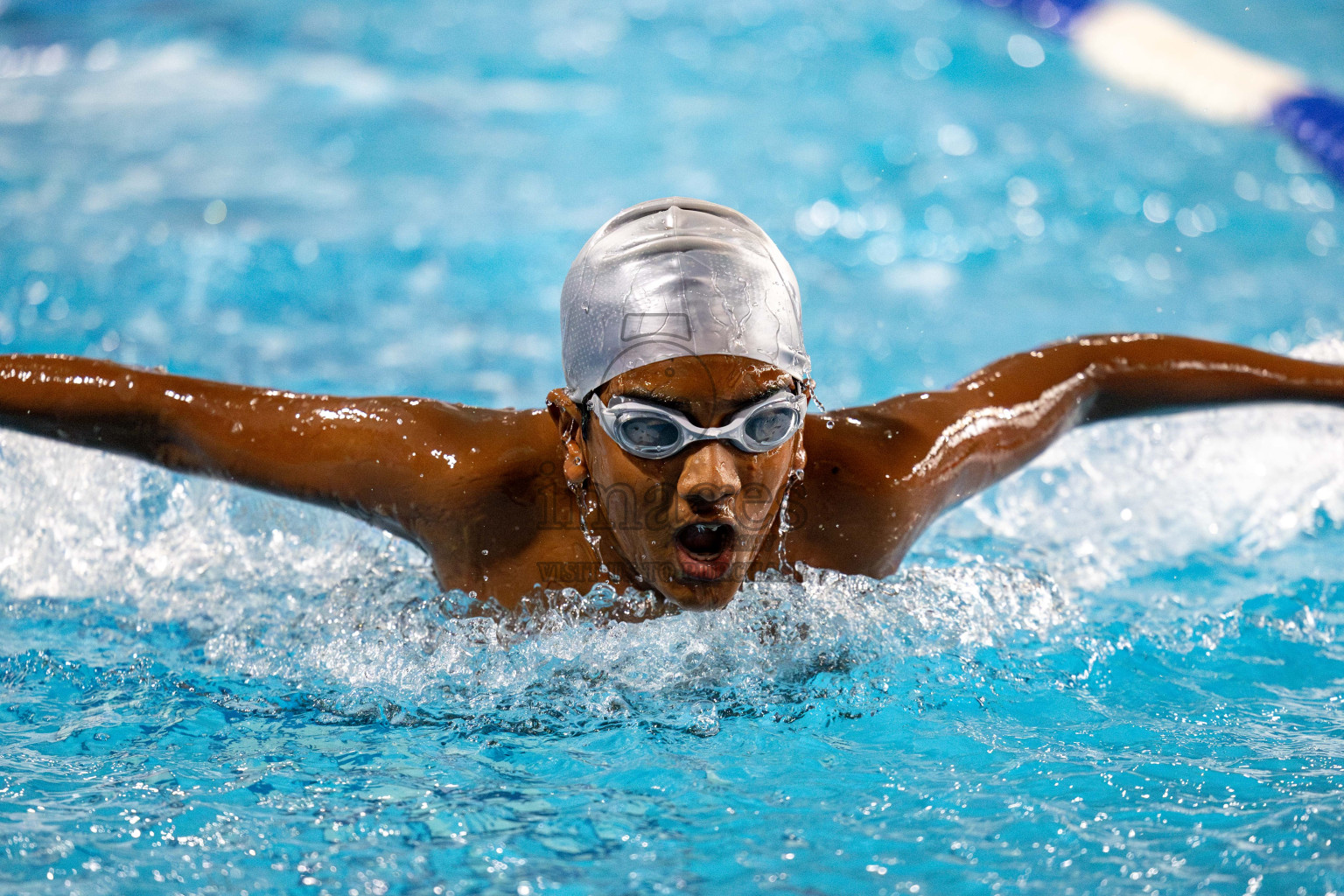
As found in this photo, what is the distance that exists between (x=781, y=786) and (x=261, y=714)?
1.09 m

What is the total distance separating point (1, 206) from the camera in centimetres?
586

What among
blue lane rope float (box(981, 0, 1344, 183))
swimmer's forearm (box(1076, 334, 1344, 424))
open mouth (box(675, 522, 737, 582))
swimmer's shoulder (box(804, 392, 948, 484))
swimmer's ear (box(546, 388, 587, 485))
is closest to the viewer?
open mouth (box(675, 522, 737, 582))

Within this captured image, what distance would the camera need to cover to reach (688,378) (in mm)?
2148

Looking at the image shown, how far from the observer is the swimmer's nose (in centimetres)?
213

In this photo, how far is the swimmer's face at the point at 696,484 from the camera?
7.05 feet

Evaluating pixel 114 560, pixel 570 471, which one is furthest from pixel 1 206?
pixel 570 471

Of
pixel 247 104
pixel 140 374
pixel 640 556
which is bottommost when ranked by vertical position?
pixel 640 556

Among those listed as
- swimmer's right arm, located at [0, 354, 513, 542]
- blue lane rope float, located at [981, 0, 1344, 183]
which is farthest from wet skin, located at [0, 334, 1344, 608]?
blue lane rope float, located at [981, 0, 1344, 183]

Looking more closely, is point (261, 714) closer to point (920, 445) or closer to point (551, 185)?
point (920, 445)

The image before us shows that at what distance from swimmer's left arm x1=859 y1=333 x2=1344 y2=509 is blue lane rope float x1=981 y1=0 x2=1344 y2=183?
4.18 metres

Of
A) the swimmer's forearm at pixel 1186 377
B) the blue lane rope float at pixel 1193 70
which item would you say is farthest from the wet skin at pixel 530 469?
the blue lane rope float at pixel 1193 70

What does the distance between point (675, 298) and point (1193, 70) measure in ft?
22.2

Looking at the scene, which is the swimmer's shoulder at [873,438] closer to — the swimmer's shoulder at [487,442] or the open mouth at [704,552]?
the open mouth at [704,552]

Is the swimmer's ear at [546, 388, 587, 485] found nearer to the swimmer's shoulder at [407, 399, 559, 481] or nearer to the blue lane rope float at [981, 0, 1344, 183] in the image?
the swimmer's shoulder at [407, 399, 559, 481]
